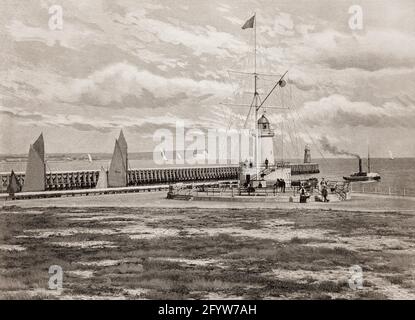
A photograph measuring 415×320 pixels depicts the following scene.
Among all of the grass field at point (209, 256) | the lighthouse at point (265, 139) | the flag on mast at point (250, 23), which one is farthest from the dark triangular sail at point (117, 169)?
the flag on mast at point (250, 23)

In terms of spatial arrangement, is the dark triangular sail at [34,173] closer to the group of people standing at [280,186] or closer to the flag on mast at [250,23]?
the flag on mast at [250,23]

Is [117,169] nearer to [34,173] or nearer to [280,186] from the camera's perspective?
[34,173]

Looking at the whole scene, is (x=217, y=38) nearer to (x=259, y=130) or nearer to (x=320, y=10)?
(x=320, y=10)

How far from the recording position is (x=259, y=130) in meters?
44.5

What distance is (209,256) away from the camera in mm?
16766

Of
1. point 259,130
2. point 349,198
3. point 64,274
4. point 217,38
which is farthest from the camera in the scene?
point 259,130

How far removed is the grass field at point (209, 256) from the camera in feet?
46.2

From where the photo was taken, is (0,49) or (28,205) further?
(28,205)

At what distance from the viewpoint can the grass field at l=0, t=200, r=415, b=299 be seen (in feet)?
46.2

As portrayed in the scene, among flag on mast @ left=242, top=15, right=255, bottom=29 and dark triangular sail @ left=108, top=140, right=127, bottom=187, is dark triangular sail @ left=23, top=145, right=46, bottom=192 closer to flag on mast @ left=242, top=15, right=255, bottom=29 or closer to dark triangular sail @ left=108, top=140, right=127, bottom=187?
dark triangular sail @ left=108, top=140, right=127, bottom=187
